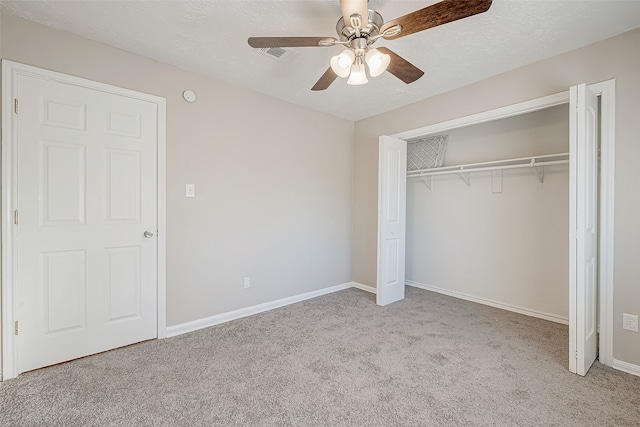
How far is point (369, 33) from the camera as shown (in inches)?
70.3

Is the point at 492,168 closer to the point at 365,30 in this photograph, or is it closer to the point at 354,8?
the point at 365,30

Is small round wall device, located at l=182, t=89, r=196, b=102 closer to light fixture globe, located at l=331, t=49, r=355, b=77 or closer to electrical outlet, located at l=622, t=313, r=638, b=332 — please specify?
light fixture globe, located at l=331, t=49, r=355, b=77

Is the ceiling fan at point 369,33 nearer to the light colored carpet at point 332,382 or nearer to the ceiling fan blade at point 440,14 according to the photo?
the ceiling fan blade at point 440,14

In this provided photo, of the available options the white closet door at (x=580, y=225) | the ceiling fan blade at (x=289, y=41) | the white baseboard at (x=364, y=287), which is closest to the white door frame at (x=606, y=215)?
the white closet door at (x=580, y=225)

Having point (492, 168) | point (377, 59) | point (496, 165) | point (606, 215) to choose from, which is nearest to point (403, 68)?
point (377, 59)

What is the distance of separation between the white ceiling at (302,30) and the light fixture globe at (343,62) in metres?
0.40

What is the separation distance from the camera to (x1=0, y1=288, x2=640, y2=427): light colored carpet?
5.50ft

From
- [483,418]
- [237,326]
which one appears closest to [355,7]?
[483,418]

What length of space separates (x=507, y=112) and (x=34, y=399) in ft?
14.2

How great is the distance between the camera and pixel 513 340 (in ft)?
8.60

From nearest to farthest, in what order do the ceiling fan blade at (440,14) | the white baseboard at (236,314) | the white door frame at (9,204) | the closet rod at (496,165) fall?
the ceiling fan blade at (440,14), the white door frame at (9,204), the white baseboard at (236,314), the closet rod at (496,165)

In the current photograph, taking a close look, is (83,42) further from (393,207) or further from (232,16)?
(393,207)

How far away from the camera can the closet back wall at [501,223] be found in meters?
3.06

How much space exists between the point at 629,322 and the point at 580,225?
0.87 m
